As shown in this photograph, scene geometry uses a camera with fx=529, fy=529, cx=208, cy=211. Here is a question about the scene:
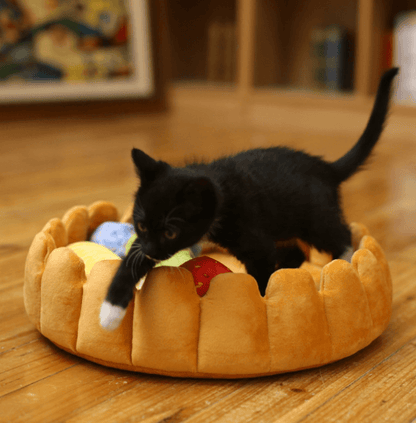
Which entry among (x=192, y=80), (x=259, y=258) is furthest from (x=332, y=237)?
(x=192, y=80)

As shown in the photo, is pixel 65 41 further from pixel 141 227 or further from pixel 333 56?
pixel 141 227

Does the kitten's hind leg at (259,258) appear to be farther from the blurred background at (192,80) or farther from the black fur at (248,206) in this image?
the blurred background at (192,80)

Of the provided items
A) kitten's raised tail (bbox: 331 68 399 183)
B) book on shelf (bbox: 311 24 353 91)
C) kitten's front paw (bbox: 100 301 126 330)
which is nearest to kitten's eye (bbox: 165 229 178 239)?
kitten's front paw (bbox: 100 301 126 330)

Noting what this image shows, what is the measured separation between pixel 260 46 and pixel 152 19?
80 centimetres

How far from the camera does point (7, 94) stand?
10.1 ft

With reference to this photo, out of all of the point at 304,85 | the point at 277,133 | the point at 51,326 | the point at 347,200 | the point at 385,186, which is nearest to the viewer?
the point at 51,326

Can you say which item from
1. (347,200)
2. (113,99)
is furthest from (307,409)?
(113,99)

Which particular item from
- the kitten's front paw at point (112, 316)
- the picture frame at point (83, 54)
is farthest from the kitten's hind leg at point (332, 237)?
the picture frame at point (83, 54)

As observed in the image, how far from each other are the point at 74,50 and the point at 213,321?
111 inches

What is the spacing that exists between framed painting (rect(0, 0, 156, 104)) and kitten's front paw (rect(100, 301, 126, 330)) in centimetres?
264

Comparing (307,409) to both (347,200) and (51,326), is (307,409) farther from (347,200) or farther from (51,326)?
(347,200)

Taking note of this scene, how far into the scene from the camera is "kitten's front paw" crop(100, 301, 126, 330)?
0.75 meters

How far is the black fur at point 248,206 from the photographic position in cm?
75

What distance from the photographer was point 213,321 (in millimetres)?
782
